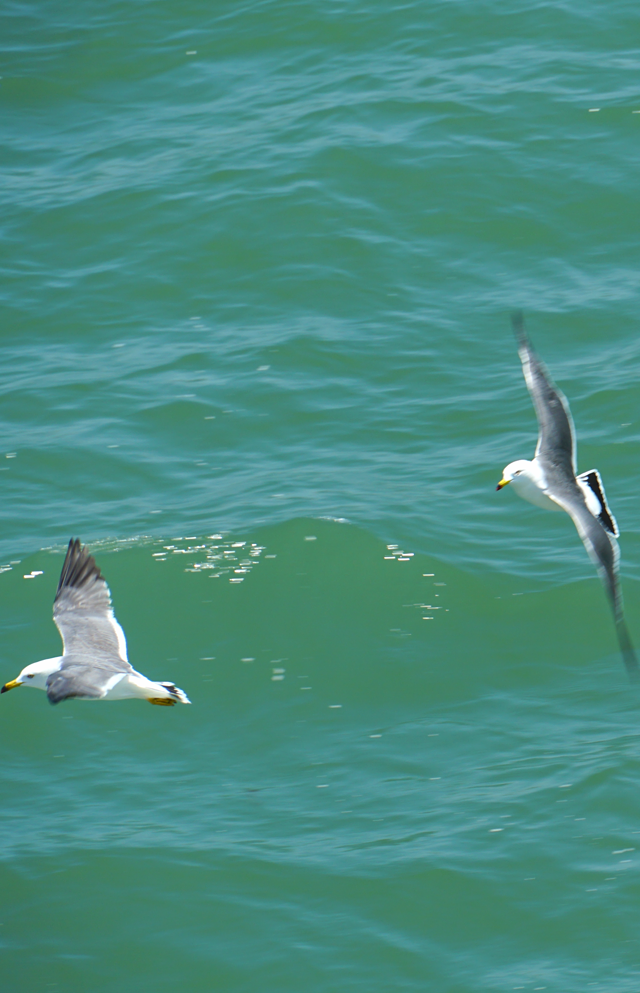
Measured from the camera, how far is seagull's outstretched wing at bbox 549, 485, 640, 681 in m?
9.13

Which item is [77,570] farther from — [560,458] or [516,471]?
[560,458]

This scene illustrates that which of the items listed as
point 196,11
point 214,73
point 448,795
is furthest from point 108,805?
point 196,11

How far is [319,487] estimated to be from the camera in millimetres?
14539

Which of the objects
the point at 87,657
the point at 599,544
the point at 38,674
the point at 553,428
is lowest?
the point at 38,674

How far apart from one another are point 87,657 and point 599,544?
3.80 metres

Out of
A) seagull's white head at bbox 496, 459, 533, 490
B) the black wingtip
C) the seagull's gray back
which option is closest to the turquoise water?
the black wingtip

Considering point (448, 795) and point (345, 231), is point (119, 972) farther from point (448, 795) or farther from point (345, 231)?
point (345, 231)

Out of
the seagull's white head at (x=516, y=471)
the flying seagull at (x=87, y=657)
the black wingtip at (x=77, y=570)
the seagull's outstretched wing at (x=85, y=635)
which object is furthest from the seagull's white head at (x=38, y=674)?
the seagull's white head at (x=516, y=471)

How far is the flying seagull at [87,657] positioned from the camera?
9141 millimetres

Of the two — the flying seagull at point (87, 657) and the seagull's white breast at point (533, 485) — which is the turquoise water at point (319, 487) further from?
the seagull's white breast at point (533, 485)

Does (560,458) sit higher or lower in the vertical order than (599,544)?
higher

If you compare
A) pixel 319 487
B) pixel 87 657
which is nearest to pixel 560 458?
pixel 87 657

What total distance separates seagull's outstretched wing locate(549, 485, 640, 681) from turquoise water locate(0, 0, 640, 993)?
97.2 inches

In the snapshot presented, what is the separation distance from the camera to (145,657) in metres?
13.3
